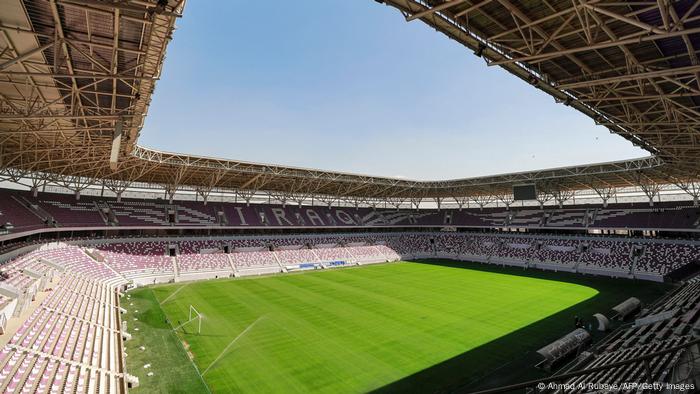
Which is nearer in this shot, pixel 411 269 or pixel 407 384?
pixel 407 384

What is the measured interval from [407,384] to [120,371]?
11195mm

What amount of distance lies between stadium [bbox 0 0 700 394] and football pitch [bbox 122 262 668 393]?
0.52 ft

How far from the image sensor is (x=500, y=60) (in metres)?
11.0

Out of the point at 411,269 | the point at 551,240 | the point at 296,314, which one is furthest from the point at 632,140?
the point at 551,240

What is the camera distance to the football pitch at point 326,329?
14016 millimetres

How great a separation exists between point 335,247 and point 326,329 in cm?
2921

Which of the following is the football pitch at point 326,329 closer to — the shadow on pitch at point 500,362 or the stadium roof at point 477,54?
the shadow on pitch at point 500,362

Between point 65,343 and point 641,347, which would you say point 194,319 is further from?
point 641,347

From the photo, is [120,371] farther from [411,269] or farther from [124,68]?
[411,269]

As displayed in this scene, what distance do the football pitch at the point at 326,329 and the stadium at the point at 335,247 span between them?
0.16m

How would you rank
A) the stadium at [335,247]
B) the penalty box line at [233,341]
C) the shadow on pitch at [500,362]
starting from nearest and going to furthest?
1. the stadium at [335,247]
2. the shadow on pitch at [500,362]
3. the penalty box line at [233,341]

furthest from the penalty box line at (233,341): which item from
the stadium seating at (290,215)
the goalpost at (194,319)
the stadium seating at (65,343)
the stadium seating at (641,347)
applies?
the stadium seating at (290,215)

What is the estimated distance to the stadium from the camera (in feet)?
33.4

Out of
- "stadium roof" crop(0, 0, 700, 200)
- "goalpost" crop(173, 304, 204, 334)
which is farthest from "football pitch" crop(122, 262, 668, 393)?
"stadium roof" crop(0, 0, 700, 200)
